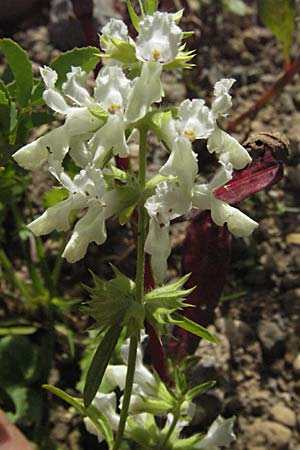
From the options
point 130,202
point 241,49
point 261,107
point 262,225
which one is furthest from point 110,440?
point 241,49

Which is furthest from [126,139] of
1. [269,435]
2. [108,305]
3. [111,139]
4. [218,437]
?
[269,435]

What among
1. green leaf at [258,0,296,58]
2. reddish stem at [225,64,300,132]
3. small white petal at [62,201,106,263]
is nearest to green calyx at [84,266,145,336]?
small white petal at [62,201,106,263]

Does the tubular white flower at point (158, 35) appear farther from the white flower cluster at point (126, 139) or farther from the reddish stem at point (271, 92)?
the reddish stem at point (271, 92)

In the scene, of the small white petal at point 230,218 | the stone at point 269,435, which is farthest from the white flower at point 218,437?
the small white petal at point 230,218

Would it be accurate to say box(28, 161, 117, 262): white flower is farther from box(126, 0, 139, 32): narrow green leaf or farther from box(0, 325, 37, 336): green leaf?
box(0, 325, 37, 336): green leaf

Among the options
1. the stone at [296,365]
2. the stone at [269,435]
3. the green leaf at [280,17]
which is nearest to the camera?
the stone at [269,435]

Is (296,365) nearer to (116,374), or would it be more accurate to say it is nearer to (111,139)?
(116,374)
